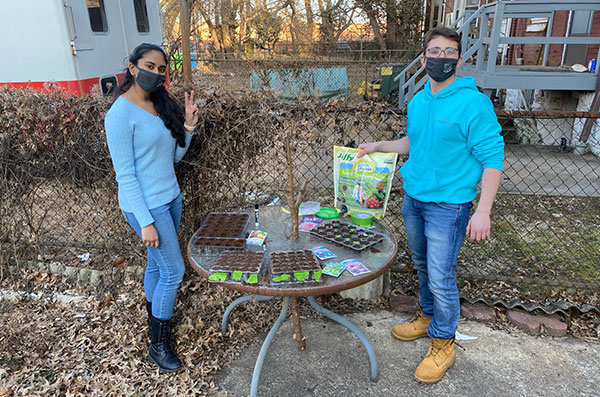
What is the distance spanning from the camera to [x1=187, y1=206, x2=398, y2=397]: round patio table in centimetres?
214

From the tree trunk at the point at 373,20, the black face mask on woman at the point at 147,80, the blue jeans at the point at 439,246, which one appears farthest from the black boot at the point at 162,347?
the tree trunk at the point at 373,20

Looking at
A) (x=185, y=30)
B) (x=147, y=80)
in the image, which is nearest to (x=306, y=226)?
(x=147, y=80)

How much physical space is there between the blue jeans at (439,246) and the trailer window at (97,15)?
18.1 ft

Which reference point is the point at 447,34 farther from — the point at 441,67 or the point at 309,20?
the point at 309,20

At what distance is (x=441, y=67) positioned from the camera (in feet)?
7.47

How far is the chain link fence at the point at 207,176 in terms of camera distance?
3059 mm

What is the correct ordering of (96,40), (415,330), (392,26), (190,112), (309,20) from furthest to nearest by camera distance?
(309,20), (392,26), (96,40), (415,330), (190,112)

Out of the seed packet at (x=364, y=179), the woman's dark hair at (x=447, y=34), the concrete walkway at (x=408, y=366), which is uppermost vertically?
the woman's dark hair at (x=447, y=34)

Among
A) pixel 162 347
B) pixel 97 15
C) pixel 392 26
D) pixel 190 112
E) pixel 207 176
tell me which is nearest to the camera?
pixel 190 112

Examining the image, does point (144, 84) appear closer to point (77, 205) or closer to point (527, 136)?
point (77, 205)

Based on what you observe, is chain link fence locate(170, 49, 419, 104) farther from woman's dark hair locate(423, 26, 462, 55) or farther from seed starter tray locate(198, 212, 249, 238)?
woman's dark hair locate(423, 26, 462, 55)

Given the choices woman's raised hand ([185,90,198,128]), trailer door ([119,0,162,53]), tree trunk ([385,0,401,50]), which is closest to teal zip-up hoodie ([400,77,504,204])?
woman's raised hand ([185,90,198,128])

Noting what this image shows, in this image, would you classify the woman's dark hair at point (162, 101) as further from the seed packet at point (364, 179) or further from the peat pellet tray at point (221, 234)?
the seed packet at point (364, 179)

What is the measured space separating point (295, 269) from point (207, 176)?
53.9 inches
